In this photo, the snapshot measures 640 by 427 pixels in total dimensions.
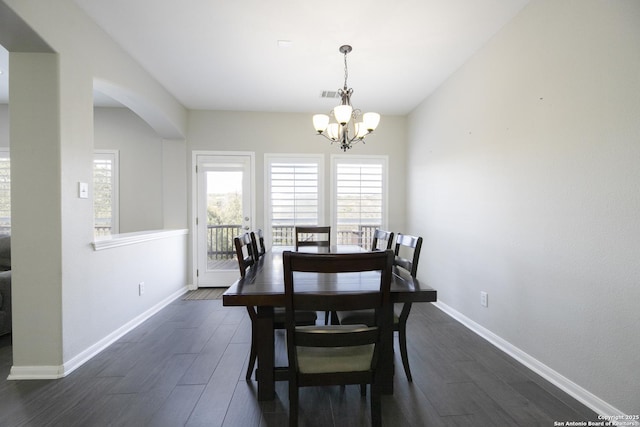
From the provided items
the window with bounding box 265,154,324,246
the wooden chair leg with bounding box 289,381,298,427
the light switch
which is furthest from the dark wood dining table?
the window with bounding box 265,154,324,246

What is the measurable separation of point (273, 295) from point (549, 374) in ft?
6.72

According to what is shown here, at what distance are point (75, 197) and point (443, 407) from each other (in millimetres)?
2976

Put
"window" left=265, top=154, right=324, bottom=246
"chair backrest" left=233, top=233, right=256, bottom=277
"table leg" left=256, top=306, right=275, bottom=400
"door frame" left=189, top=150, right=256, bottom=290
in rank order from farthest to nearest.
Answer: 1. "window" left=265, top=154, right=324, bottom=246
2. "door frame" left=189, top=150, right=256, bottom=290
3. "chair backrest" left=233, top=233, right=256, bottom=277
4. "table leg" left=256, top=306, right=275, bottom=400

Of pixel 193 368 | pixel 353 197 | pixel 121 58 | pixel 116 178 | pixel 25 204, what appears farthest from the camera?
pixel 353 197

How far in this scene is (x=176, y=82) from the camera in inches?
125

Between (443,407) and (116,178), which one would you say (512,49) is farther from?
(116,178)

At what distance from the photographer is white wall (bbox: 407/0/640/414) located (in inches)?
57.3

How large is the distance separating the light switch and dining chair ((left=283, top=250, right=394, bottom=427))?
2.01m

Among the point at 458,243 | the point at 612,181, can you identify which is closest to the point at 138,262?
the point at 458,243

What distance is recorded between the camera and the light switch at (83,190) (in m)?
2.06

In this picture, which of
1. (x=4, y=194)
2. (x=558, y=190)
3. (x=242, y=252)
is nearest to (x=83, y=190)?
(x=242, y=252)

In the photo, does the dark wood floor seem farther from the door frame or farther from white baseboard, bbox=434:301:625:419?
the door frame

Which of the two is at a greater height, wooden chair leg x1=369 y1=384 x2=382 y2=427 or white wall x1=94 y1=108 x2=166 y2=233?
white wall x1=94 y1=108 x2=166 y2=233

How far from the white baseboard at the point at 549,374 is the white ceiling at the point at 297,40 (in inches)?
107
